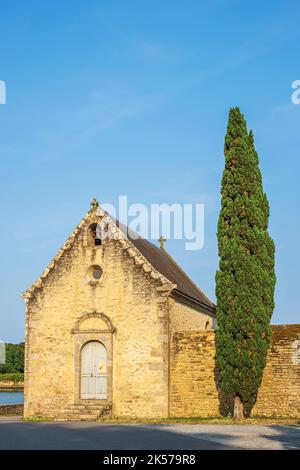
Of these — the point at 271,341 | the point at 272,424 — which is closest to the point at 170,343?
the point at 271,341

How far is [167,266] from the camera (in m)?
32.7

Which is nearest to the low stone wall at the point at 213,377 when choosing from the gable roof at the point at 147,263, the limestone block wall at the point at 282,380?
the limestone block wall at the point at 282,380

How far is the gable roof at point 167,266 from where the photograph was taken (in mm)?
28867

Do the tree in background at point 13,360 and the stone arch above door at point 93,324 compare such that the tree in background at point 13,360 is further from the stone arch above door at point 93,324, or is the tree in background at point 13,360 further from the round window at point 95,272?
the round window at point 95,272

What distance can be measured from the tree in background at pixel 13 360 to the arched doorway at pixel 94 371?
63658 mm

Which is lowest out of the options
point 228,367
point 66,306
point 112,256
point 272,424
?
point 272,424

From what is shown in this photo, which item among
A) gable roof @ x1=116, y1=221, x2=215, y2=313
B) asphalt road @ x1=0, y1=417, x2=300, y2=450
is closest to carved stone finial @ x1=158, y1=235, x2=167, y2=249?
gable roof @ x1=116, y1=221, x2=215, y2=313

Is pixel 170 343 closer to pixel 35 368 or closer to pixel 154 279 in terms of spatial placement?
pixel 154 279

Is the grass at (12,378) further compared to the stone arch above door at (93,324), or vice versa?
the grass at (12,378)

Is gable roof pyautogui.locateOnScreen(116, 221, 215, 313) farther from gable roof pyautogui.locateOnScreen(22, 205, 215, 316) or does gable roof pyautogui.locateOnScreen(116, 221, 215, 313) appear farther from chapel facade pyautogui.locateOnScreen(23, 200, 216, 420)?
chapel facade pyautogui.locateOnScreen(23, 200, 216, 420)

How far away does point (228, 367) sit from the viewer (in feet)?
79.4

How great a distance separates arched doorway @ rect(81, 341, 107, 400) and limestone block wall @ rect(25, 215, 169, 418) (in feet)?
1.18

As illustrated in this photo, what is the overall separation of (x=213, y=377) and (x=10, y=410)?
11.4 m

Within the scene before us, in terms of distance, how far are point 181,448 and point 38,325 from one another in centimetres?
1437
